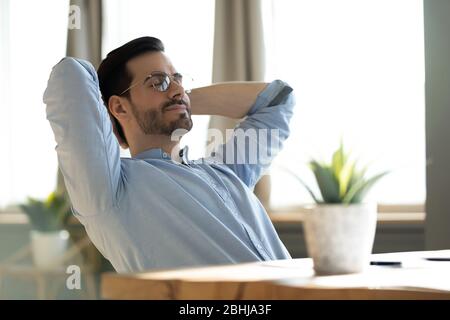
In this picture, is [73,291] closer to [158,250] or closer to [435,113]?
[435,113]

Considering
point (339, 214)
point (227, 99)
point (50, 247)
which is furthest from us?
point (50, 247)

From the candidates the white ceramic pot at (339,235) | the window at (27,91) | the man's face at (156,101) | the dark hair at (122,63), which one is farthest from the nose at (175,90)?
→ the window at (27,91)

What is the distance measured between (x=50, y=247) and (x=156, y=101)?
2430mm

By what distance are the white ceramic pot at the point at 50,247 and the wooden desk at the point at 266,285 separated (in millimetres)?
3319

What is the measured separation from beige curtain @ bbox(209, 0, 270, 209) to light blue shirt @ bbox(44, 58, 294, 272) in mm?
1965

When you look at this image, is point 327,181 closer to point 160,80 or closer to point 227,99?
point 160,80

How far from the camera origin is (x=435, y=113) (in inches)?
132

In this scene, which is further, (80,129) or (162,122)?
(162,122)

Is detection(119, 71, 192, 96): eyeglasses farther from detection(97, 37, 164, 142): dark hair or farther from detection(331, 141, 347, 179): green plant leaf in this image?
detection(331, 141, 347, 179): green plant leaf

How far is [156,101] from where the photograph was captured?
1996 millimetres

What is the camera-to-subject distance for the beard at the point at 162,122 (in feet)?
6.46

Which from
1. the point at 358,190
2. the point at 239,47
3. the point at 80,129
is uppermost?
the point at 239,47

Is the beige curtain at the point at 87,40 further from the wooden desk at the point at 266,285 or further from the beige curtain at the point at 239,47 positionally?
the wooden desk at the point at 266,285

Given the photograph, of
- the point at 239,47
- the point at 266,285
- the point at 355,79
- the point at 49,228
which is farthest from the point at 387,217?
the point at 266,285
